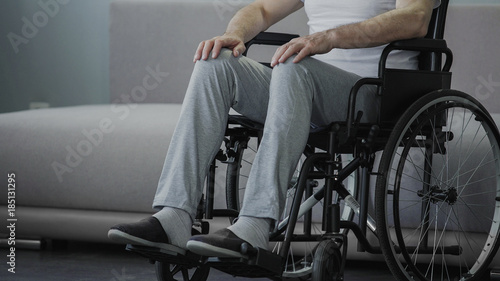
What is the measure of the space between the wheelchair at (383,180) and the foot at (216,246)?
0.05 ft

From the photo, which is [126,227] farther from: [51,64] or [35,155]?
[51,64]

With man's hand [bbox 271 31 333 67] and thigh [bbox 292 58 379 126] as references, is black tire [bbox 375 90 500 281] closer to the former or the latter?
thigh [bbox 292 58 379 126]

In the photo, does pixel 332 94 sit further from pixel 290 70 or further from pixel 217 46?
pixel 217 46

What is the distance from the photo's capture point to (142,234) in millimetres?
1478

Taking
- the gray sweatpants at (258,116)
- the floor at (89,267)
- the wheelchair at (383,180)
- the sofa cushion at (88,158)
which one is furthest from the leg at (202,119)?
the sofa cushion at (88,158)

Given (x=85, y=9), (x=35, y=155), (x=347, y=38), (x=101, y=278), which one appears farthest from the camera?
(x=85, y=9)

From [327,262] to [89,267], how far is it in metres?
1.02

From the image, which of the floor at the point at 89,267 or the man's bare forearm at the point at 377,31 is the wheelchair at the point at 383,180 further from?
the floor at the point at 89,267

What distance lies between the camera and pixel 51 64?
356 centimetres

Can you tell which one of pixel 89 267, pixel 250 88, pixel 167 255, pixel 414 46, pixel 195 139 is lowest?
pixel 89 267

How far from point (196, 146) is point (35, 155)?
3.60 ft

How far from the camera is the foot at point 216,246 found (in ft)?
4.60

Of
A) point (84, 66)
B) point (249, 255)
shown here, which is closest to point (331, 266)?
point (249, 255)

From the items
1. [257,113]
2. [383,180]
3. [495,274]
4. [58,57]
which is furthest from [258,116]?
[58,57]
